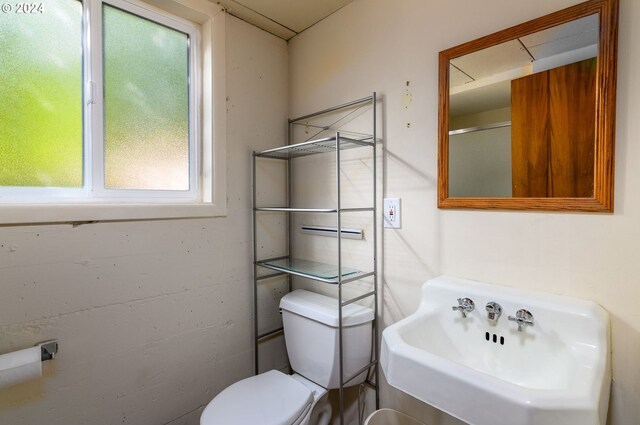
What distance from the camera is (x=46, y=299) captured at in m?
1.12

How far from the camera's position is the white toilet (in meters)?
1.20

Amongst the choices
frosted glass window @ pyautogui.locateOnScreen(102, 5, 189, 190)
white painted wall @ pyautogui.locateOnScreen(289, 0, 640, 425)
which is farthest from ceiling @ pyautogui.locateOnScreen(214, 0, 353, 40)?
frosted glass window @ pyautogui.locateOnScreen(102, 5, 189, 190)

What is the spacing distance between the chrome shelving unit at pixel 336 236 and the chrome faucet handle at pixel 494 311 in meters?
0.53

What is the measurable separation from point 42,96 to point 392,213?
1485mm

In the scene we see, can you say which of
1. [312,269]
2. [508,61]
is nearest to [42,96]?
[312,269]

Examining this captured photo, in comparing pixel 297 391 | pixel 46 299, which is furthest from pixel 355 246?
pixel 46 299

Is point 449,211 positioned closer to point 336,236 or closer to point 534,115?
point 534,115

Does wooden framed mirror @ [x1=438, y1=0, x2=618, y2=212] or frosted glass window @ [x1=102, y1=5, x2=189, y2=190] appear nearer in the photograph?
wooden framed mirror @ [x1=438, y1=0, x2=618, y2=212]

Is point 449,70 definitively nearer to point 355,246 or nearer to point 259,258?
point 355,246

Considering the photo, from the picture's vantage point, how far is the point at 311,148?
1.61 m

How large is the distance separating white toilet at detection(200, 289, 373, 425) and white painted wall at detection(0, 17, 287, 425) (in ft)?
0.95

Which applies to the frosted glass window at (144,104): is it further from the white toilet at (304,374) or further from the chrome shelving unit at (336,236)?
the white toilet at (304,374)

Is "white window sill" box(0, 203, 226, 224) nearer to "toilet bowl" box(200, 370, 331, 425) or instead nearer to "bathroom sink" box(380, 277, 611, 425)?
"toilet bowl" box(200, 370, 331, 425)

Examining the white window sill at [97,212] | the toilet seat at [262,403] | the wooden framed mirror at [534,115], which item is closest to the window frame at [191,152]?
the white window sill at [97,212]
